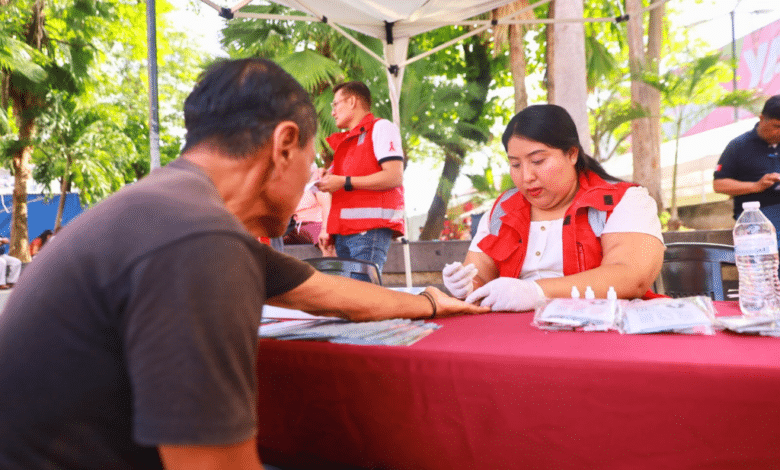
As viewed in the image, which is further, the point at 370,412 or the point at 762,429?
the point at 370,412

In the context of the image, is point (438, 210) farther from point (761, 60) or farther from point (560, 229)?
point (761, 60)

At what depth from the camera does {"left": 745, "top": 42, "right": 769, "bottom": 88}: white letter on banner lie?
18.4m

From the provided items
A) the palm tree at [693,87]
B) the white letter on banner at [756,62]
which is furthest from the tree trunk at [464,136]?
the white letter on banner at [756,62]

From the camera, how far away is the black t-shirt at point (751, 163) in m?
3.27

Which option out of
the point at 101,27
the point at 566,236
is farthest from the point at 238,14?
the point at 101,27

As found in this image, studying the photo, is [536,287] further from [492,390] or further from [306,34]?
[306,34]

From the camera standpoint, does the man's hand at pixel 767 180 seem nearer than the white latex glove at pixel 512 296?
No

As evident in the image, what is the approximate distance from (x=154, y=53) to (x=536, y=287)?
2527mm

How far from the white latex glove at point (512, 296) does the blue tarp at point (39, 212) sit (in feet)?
74.4

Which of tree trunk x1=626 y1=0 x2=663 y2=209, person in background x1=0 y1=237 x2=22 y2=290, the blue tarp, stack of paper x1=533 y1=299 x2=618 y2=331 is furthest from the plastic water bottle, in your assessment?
the blue tarp

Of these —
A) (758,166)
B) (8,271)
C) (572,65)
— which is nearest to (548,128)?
(758,166)

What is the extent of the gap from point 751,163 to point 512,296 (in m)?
2.57

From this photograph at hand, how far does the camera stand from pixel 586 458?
0.88 m

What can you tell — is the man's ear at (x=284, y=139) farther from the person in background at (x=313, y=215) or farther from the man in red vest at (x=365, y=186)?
the man in red vest at (x=365, y=186)
